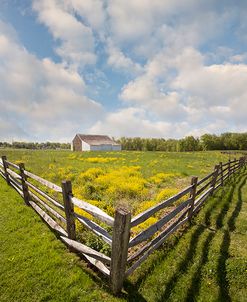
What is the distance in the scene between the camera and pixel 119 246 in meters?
3.53

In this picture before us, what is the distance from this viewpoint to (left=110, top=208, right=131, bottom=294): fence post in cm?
340

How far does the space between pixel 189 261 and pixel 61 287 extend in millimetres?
3122

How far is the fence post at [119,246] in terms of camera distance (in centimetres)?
340

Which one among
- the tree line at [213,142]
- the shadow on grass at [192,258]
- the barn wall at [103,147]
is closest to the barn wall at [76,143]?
the barn wall at [103,147]

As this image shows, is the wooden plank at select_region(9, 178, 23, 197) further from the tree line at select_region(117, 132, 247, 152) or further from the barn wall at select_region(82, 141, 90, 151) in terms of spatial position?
the tree line at select_region(117, 132, 247, 152)

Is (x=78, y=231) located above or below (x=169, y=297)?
above

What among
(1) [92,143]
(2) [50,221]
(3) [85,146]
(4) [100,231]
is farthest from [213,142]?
(4) [100,231]

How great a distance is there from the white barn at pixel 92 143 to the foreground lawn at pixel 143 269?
171 ft

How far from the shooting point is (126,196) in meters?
9.67

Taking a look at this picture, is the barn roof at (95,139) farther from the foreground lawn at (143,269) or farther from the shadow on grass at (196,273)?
the shadow on grass at (196,273)

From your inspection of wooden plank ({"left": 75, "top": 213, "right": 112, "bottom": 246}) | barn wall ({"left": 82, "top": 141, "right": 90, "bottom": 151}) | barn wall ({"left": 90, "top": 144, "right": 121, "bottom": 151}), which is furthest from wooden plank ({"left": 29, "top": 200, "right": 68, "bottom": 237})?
barn wall ({"left": 82, "top": 141, "right": 90, "bottom": 151})

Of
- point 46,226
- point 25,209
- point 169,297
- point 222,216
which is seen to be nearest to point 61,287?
point 169,297

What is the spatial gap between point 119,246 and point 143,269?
1.55 m

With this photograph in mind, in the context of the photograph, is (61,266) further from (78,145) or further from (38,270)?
(78,145)
